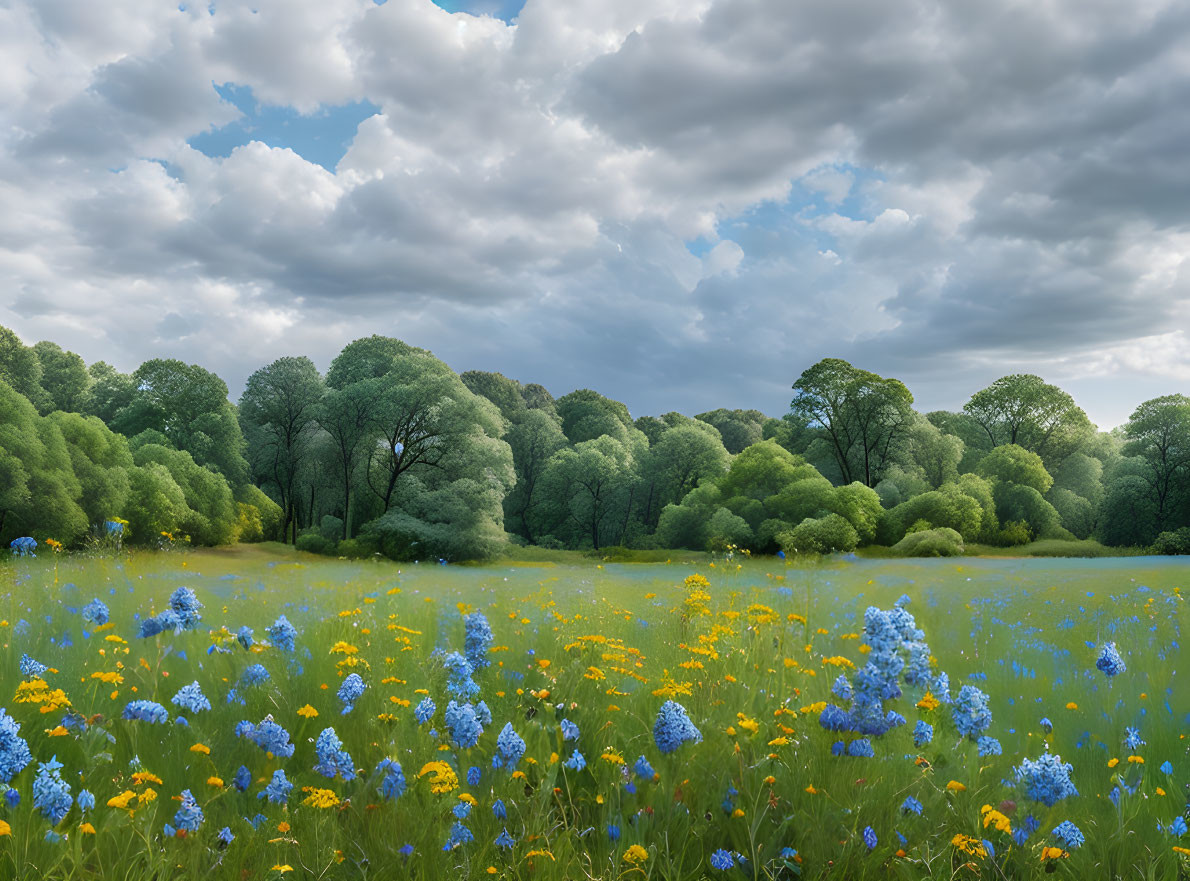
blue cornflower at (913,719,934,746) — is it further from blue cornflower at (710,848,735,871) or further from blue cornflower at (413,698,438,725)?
blue cornflower at (413,698,438,725)

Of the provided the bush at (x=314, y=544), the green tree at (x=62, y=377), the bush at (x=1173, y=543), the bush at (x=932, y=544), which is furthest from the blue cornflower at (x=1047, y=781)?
the green tree at (x=62, y=377)

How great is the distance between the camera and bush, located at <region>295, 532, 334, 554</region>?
37750mm

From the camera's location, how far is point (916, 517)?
40156 mm

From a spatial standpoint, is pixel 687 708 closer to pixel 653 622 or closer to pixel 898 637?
pixel 898 637

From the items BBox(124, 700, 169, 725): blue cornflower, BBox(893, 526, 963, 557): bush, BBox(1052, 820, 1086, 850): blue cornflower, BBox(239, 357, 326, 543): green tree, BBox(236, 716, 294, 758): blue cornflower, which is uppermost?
BBox(239, 357, 326, 543): green tree

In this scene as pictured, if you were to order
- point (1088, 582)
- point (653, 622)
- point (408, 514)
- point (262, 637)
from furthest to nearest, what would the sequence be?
point (408, 514), point (1088, 582), point (653, 622), point (262, 637)

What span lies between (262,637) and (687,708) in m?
3.92

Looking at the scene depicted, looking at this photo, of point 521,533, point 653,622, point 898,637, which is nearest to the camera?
point 898,637

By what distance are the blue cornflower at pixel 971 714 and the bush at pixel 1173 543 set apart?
42.2 meters

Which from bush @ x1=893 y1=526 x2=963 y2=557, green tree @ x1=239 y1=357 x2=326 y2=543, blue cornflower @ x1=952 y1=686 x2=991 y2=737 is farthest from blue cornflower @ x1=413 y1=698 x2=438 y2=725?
green tree @ x1=239 y1=357 x2=326 y2=543

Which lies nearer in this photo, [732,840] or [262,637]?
[732,840]

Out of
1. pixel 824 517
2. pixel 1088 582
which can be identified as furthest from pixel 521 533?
pixel 1088 582

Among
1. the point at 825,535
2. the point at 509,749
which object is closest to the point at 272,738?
the point at 509,749

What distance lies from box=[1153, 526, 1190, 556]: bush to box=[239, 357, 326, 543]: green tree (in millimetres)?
46382
